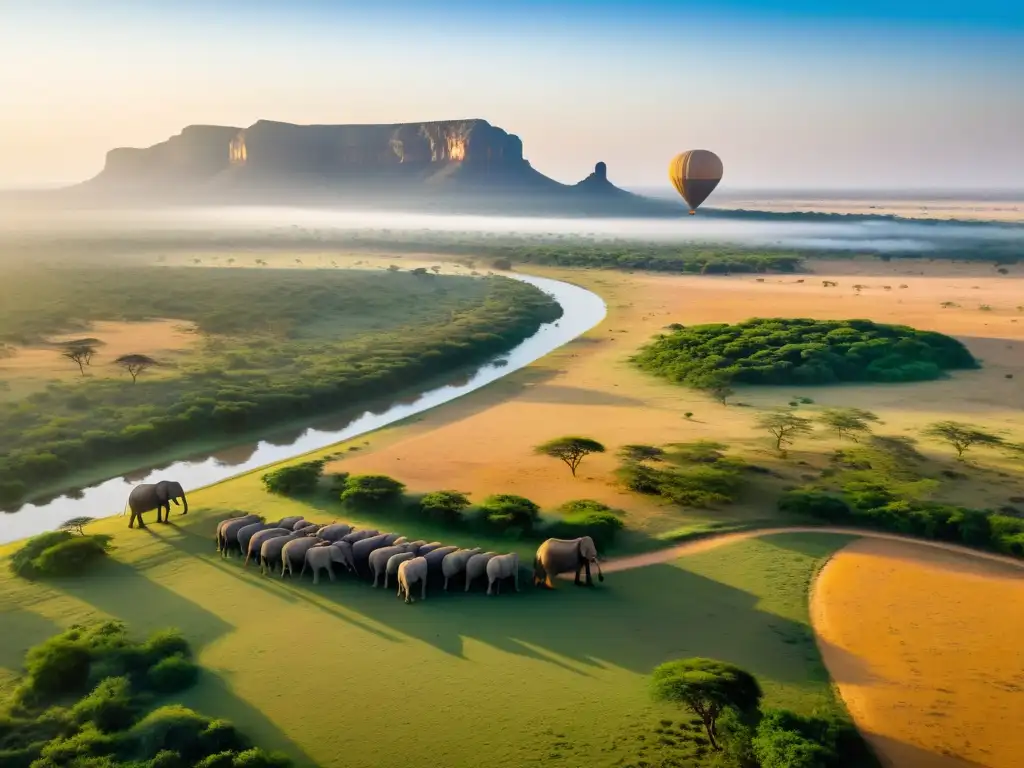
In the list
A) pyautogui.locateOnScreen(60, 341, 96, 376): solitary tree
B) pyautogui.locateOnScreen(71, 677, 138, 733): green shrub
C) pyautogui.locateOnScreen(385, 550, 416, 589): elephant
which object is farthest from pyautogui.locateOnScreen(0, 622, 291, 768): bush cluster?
pyautogui.locateOnScreen(60, 341, 96, 376): solitary tree

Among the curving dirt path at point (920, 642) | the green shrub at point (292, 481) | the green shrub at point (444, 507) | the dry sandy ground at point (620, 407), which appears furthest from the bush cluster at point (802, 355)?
the green shrub at point (292, 481)

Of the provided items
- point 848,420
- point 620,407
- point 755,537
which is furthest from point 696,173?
point 755,537

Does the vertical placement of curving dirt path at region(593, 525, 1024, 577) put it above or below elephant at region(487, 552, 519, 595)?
below

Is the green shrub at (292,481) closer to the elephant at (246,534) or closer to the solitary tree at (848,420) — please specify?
the elephant at (246,534)

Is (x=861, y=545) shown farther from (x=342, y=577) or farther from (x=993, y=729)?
(x=342, y=577)

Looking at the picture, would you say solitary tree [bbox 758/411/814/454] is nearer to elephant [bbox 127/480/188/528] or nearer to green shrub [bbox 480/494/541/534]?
green shrub [bbox 480/494/541/534]

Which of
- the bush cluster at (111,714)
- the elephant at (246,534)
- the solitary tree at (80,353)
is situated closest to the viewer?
the bush cluster at (111,714)

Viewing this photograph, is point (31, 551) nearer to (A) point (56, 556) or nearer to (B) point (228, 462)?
(A) point (56, 556)
